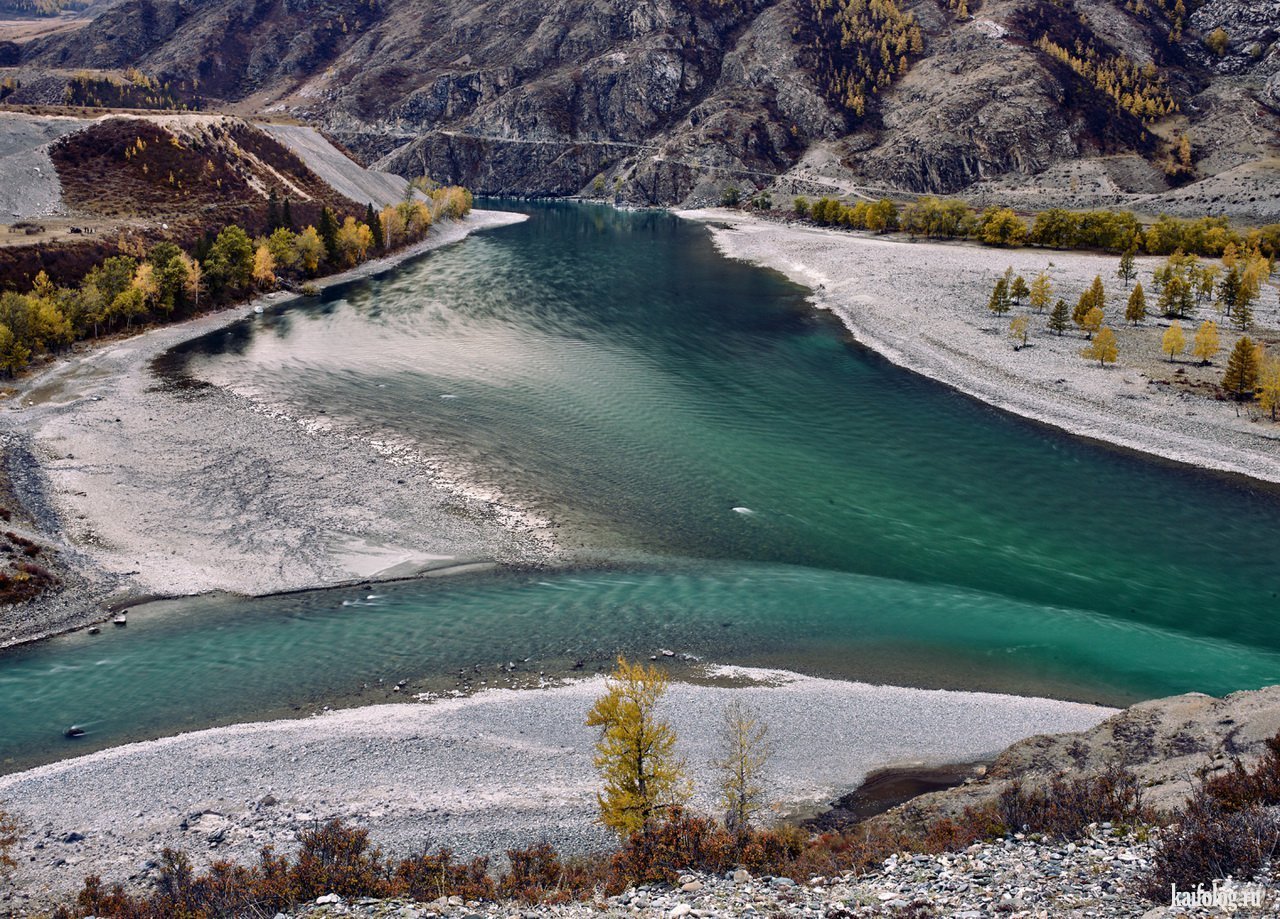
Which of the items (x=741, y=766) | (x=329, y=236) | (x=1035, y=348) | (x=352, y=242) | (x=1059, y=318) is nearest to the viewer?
(x=741, y=766)

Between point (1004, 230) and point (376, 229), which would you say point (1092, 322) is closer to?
point (1004, 230)

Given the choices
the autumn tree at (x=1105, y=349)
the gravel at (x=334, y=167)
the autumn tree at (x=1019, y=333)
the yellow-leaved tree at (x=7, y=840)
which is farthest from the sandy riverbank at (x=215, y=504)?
the gravel at (x=334, y=167)

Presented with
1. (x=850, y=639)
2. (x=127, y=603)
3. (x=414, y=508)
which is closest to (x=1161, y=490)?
(x=850, y=639)

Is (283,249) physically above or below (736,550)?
above

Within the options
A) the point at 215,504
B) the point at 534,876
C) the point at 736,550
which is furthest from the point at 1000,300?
the point at 534,876

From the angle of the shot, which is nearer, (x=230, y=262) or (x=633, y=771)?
(x=633, y=771)

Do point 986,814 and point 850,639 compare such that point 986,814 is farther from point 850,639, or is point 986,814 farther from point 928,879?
point 850,639

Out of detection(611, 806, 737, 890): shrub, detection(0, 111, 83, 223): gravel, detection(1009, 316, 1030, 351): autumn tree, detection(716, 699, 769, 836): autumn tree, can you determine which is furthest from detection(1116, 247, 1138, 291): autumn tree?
detection(0, 111, 83, 223): gravel
